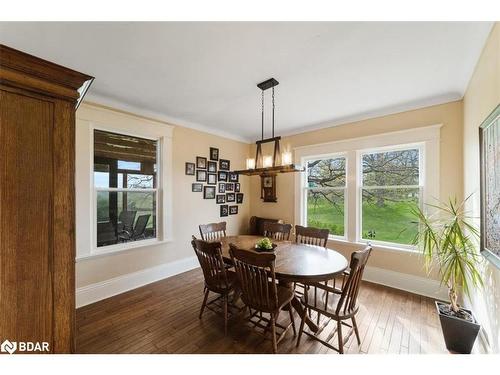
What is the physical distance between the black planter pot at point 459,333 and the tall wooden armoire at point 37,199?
8.85 ft

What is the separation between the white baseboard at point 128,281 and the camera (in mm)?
2669

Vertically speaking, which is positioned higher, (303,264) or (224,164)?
(224,164)

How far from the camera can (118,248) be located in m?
2.99

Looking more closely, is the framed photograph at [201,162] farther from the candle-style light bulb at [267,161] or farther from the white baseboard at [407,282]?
the white baseboard at [407,282]


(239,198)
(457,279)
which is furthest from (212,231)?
(457,279)

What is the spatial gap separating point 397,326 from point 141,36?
3.50m

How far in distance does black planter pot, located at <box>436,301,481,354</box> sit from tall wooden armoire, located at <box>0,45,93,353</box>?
2698 millimetres

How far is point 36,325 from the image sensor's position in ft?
2.45

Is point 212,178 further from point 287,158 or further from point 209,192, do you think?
point 287,158

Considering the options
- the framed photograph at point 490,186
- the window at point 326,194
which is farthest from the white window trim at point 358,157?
the framed photograph at point 490,186

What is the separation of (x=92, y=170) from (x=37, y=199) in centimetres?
239

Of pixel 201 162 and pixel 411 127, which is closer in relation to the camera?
pixel 411 127
